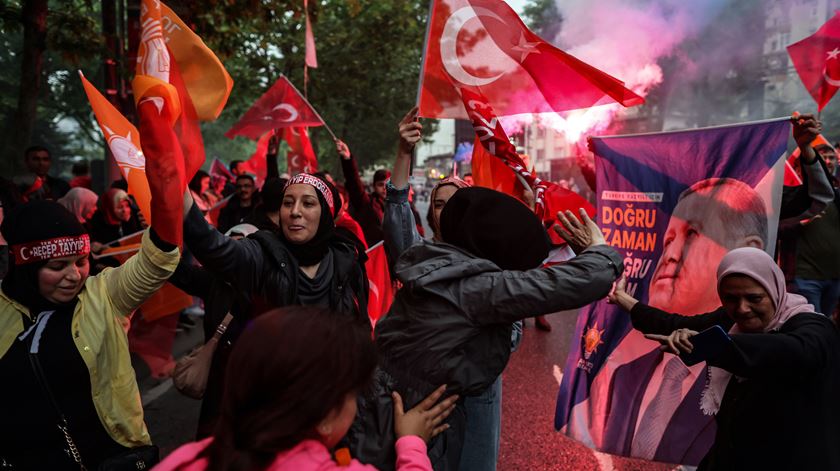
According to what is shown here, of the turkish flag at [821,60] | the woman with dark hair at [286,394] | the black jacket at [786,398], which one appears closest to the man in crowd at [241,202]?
the turkish flag at [821,60]

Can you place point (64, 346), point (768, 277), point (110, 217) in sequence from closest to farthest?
1. point (64, 346)
2. point (768, 277)
3. point (110, 217)

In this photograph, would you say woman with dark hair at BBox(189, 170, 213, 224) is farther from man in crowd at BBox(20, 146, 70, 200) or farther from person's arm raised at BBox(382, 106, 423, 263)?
person's arm raised at BBox(382, 106, 423, 263)

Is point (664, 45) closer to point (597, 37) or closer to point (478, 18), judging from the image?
point (597, 37)

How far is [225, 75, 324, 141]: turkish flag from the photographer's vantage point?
6852 millimetres

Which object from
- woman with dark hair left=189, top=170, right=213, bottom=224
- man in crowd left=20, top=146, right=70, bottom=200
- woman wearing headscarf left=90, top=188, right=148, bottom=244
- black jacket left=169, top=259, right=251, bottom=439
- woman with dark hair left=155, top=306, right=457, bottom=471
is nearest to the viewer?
woman with dark hair left=155, top=306, right=457, bottom=471

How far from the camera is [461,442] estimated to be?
6.11ft

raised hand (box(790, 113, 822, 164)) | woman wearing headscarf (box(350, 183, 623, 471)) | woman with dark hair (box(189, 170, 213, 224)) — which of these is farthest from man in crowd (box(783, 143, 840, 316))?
woman with dark hair (box(189, 170, 213, 224))

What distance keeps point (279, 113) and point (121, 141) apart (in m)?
3.88

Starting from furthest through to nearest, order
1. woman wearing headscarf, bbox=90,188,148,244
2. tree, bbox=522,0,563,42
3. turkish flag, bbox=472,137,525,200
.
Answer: tree, bbox=522,0,563,42 < woman wearing headscarf, bbox=90,188,148,244 < turkish flag, bbox=472,137,525,200

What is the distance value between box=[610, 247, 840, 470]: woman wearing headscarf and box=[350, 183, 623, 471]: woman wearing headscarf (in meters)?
0.55

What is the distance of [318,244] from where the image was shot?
280 cm

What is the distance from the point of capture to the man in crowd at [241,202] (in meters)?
6.75

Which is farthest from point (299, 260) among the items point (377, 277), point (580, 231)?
point (377, 277)

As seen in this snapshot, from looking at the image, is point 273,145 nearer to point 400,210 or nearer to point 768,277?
point 400,210
